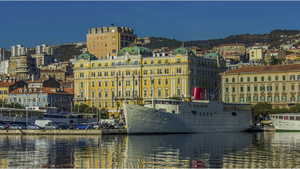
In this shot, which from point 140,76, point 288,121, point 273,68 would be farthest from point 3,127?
point 273,68

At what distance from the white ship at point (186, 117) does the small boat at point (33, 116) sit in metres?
29.9

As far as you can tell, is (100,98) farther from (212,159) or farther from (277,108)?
(212,159)

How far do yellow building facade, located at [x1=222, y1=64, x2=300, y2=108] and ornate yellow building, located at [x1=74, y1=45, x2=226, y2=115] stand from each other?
26.0ft

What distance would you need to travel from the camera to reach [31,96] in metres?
150

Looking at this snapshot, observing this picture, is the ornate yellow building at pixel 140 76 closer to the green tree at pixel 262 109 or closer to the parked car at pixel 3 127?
the green tree at pixel 262 109

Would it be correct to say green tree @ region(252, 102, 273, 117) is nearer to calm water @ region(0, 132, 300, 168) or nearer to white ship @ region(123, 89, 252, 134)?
white ship @ region(123, 89, 252, 134)

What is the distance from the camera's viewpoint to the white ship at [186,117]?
281ft

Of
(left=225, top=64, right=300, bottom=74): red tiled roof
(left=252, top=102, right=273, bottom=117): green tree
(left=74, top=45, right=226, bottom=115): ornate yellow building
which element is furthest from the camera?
(left=74, top=45, right=226, bottom=115): ornate yellow building

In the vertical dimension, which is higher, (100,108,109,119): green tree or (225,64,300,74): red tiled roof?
(225,64,300,74): red tiled roof

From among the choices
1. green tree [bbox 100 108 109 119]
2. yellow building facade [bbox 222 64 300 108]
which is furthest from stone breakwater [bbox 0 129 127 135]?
green tree [bbox 100 108 109 119]

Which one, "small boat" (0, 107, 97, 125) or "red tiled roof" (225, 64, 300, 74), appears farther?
"red tiled roof" (225, 64, 300, 74)

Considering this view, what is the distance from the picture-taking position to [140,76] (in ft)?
463

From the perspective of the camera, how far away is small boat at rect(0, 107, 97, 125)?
106000 millimetres

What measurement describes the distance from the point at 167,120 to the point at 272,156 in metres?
37.4
